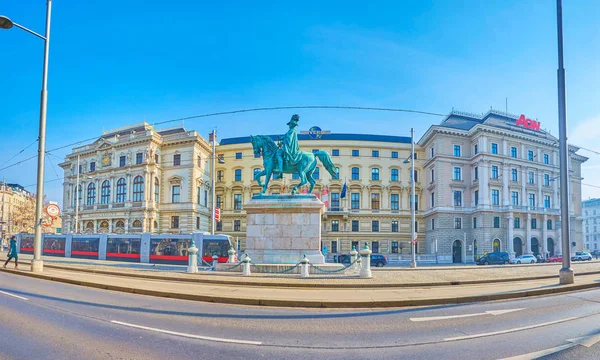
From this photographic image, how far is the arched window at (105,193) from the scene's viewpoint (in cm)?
5958

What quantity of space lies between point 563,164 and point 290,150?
40.2 feet

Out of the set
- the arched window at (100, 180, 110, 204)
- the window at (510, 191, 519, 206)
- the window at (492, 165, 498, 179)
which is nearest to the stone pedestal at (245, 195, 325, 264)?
the window at (492, 165, 498, 179)

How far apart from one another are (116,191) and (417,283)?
186 ft

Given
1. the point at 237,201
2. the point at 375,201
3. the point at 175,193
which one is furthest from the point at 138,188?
the point at 375,201

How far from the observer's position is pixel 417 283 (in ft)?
45.8

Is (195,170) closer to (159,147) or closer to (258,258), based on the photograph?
(159,147)

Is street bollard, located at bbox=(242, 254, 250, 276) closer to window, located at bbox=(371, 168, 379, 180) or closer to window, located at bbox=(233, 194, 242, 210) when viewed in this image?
window, located at bbox=(233, 194, 242, 210)

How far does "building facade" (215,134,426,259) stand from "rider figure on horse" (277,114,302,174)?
129 ft

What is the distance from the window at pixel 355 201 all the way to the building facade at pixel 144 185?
984 inches

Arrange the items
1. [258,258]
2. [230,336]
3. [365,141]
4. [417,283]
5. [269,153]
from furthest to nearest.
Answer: [365,141] < [269,153] < [258,258] < [417,283] < [230,336]

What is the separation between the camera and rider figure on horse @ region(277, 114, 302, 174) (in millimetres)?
19547

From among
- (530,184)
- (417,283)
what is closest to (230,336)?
(417,283)

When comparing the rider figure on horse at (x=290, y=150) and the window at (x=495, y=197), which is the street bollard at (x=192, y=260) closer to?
the rider figure on horse at (x=290, y=150)

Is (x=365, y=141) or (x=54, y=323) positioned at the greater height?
(x=365, y=141)
